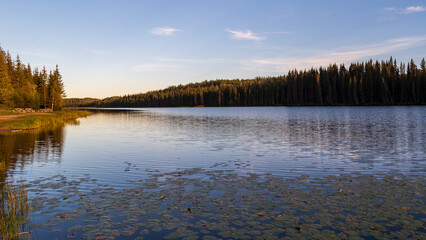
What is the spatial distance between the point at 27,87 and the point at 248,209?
112654mm

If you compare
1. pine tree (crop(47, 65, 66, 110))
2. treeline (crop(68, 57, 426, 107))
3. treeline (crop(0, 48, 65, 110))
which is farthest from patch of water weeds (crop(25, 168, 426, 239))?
treeline (crop(68, 57, 426, 107))

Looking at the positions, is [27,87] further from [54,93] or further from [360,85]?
[360,85]

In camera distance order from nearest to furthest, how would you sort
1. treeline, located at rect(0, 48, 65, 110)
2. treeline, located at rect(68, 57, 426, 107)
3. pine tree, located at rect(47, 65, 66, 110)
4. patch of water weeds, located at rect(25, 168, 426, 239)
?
1. patch of water weeds, located at rect(25, 168, 426, 239)
2. treeline, located at rect(0, 48, 65, 110)
3. pine tree, located at rect(47, 65, 66, 110)
4. treeline, located at rect(68, 57, 426, 107)

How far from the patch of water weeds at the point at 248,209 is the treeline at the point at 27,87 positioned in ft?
264

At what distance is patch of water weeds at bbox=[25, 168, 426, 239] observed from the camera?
7.63m

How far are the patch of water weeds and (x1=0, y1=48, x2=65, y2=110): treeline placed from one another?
80427 mm

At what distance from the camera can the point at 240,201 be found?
10188 mm

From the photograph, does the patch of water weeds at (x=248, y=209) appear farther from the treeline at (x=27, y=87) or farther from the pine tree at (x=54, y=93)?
the pine tree at (x=54, y=93)

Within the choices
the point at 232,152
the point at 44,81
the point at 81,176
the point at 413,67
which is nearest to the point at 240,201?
the point at 81,176

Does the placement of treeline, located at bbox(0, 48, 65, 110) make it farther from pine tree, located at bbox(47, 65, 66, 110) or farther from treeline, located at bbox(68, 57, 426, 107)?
treeline, located at bbox(68, 57, 426, 107)

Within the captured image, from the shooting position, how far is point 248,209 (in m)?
9.30

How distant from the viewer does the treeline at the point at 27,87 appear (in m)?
79.9

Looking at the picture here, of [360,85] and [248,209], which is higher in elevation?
[360,85]

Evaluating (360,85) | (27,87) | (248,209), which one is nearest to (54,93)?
(27,87)
